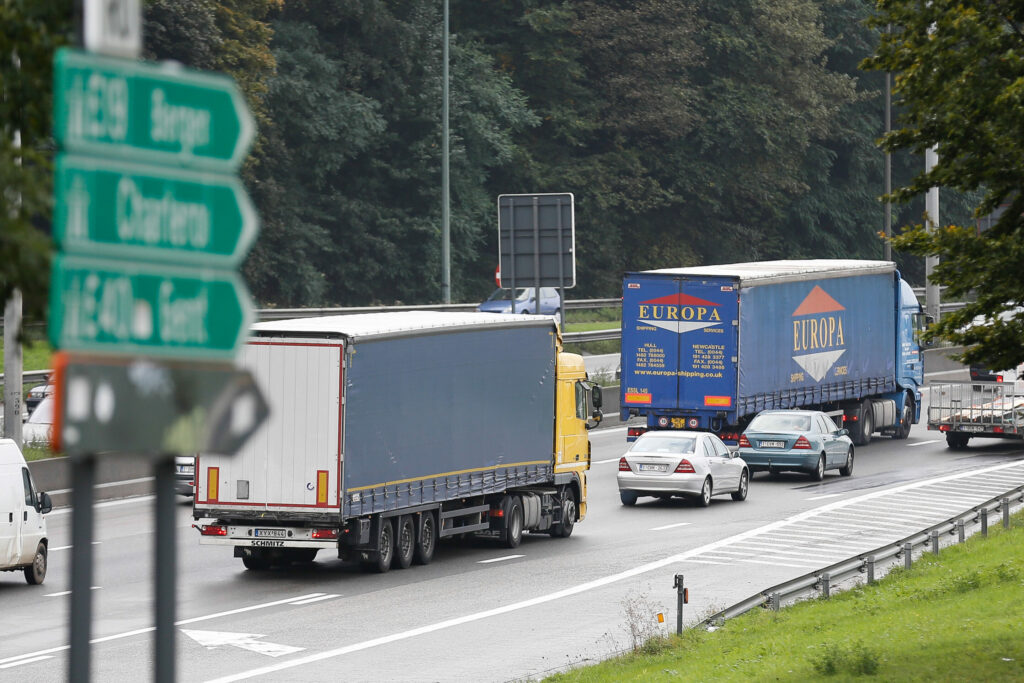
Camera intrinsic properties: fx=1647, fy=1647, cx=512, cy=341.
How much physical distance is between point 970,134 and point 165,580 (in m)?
10.7

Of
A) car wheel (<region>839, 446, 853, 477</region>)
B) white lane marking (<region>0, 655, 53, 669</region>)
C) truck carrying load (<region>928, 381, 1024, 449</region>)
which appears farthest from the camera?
truck carrying load (<region>928, 381, 1024, 449</region>)

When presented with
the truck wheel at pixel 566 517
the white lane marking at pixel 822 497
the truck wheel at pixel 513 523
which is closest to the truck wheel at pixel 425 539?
the truck wheel at pixel 513 523

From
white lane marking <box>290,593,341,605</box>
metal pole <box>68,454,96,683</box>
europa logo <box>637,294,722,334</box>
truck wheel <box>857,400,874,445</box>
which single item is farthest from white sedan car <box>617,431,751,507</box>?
metal pole <box>68,454,96,683</box>

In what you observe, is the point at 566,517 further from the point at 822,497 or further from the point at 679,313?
the point at 679,313

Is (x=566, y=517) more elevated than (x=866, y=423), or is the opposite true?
(x=866, y=423)

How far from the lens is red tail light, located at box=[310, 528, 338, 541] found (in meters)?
22.0

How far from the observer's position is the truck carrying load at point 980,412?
41.6m

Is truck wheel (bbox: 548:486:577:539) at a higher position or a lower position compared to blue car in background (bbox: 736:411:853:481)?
lower

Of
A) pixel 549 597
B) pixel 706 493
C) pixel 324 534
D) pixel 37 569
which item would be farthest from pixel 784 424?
pixel 37 569

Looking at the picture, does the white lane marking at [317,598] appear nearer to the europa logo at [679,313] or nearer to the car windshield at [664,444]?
the car windshield at [664,444]

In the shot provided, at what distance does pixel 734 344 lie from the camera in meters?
36.5

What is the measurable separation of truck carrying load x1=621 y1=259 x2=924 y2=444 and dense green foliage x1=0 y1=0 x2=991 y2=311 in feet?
65.8

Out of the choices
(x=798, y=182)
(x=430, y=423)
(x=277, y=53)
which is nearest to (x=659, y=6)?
(x=798, y=182)

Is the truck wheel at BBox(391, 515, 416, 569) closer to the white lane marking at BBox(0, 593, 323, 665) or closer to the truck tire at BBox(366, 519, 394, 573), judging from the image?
the truck tire at BBox(366, 519, 394, 573)
